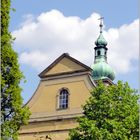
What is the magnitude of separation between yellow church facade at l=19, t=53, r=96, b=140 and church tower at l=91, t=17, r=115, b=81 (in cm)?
868

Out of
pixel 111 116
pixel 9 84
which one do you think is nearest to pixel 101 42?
pixel 111 116

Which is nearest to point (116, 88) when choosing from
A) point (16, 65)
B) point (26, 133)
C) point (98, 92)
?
point (98, 92)

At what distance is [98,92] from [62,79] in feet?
34.0

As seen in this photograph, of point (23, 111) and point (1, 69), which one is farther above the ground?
point (1, 69)

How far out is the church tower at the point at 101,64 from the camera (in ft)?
159

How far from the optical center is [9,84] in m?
19.5

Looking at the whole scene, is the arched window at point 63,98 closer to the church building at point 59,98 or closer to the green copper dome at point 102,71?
the church building at point 59,98

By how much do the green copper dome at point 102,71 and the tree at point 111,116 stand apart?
19.7 m

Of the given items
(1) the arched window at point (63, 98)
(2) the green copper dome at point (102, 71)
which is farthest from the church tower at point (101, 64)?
(1) the arched window at point (63, 98)

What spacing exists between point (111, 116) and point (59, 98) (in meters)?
12.1

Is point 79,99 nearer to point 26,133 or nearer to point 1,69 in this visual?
point 26,133

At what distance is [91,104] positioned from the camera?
1104 inches

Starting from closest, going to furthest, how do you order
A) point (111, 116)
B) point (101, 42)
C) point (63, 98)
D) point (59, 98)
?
point (111, 116), point (63, 98), point (59, 98), point (101, 42)

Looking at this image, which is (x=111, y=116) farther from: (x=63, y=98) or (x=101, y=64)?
(x=101, y=64)
